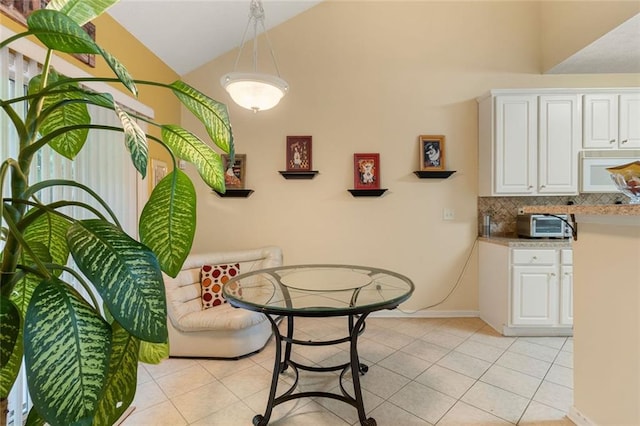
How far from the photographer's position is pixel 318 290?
198cm

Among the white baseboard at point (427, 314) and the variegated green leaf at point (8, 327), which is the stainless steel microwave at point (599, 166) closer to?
the white baseboard at point (427, 314)

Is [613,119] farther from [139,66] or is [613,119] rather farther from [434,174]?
[139,66]

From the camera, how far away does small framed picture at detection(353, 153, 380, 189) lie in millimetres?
3305

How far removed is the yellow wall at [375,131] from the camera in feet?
10.9

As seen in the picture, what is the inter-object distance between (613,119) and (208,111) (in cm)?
401

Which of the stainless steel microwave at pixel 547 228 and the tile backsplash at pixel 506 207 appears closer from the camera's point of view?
the stainless steel microwave at pixel 547 228

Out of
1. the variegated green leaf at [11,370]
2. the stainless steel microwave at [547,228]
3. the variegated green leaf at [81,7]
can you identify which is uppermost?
the variegated green leaf at [81,7]

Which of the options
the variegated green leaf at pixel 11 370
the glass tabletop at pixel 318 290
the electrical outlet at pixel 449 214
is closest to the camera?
the variegated green leaf at pixel 11 370

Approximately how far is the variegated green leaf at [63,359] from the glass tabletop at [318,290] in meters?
1.02

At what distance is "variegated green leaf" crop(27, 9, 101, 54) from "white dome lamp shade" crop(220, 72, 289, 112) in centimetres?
128

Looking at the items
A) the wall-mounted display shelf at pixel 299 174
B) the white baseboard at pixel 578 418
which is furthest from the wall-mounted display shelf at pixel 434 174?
the white baseboard at pixel 578 418

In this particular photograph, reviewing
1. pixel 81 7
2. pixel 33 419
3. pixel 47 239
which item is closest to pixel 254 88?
pixel 81 7

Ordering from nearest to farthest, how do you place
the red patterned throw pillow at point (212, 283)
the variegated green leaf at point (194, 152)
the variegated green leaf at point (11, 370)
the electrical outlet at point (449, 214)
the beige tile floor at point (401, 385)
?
the variegated green leaf at point (11, 370)
the variegated green leaf at point (194, 152)
the beige tile floor at point (401, 385)
the red patterned throw pillow at point (212, 283)
the electrical outlet at point (449, 214)

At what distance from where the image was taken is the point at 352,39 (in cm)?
332
